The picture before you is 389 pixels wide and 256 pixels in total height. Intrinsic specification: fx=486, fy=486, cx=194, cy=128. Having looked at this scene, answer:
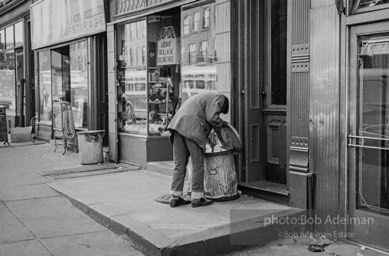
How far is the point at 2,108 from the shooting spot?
52.5ft

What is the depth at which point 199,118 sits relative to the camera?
666 cm

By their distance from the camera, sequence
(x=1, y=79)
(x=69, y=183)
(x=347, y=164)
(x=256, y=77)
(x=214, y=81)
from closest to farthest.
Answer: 1. (x=347, y=164)
2. (x=256, y=77)
3. (x=214, y=81)
4. (x=69, y=183)
5. (x=1, y=79)

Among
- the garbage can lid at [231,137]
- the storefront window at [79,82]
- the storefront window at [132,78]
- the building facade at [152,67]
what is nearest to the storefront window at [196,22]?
the building facade at [152,67]

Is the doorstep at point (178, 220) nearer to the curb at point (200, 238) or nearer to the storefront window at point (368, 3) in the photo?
the curb at point (200, 238)

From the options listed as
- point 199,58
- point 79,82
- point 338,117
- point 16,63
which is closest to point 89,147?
point 79,82

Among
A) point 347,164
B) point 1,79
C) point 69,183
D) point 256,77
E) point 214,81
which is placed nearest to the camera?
point 347,164

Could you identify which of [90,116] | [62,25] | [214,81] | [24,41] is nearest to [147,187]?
[214,81]

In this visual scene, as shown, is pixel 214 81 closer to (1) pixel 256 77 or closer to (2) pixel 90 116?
(1) pixel 256 77

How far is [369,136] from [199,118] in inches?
87.2

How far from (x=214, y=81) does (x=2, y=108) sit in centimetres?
1035

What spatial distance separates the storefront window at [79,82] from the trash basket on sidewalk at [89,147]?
7.42ft

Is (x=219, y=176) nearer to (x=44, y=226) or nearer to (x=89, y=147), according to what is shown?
(x=44, y=226)

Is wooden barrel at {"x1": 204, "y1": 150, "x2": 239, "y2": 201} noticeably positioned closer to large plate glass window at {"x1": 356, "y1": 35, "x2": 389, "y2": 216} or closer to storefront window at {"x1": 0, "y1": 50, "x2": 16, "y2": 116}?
large plate glass window at {"x1": 356, "y1": 35, "x2": 389, "y2": 216}

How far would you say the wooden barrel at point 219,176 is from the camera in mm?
6871
